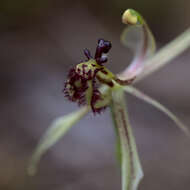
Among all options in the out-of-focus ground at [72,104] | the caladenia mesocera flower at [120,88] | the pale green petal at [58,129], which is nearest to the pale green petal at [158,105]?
the caladenia mesocera flower at [120,88]

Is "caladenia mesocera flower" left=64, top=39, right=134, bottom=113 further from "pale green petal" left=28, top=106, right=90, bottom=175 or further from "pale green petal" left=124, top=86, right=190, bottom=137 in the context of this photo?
"pale green petal" left=28, top=106, right=90, bottom=175

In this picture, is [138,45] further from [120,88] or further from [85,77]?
[85,77]

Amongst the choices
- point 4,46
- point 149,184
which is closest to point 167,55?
point 149,184

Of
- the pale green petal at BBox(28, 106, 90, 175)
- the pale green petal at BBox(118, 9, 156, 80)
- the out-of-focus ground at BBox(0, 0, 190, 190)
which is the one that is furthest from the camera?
the out-of-focus ground at BBox(0, 0, 190, 190)

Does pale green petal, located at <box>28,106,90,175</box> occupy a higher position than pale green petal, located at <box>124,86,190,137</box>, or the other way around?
pale green petal, located at <box>28,106,90,175</box>

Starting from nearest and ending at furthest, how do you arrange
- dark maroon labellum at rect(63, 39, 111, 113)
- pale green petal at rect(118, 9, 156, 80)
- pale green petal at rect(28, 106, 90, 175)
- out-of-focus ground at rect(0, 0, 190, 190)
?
dark maroon labellum at rect(63, 39, 111, 113)
pale green petal at rect(118, 9, 156, 80)
pale green petal at rect(28, 106, 90, 175)
out-of-focus ground at rect(0, 0, 190, 190)

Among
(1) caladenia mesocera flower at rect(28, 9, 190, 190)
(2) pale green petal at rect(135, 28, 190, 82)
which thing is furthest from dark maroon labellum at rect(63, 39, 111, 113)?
(2) pale green petal at rect(135, 28, 190, 82)

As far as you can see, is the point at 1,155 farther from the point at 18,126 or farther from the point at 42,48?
the point at 42,48
